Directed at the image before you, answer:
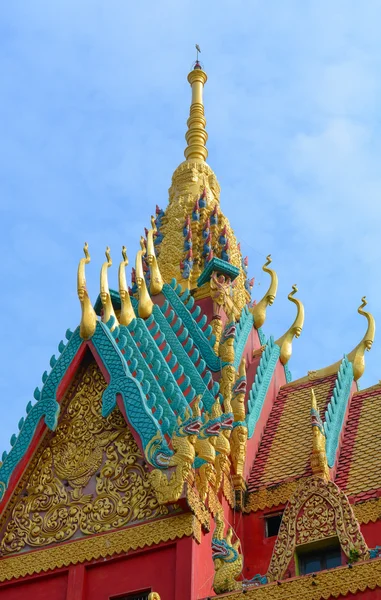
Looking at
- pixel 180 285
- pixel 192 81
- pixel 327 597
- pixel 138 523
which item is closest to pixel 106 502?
pixel 138 523

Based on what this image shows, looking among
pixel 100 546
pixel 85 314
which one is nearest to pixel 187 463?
pixel 100 546

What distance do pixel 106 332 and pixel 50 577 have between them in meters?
3.36

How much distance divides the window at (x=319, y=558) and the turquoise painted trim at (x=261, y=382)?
3375 mm

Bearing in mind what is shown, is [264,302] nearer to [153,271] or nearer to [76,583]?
[153,271]

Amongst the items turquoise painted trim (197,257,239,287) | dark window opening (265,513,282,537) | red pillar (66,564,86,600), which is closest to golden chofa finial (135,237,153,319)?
turquoise painted trim (197,257,239,287)

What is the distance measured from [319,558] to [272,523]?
7.06 ft

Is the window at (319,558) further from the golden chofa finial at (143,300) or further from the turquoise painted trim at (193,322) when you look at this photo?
the golden chofa finial at (143,300)

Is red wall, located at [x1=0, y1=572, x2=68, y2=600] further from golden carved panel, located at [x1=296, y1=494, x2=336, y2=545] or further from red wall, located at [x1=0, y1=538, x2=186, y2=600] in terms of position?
golden carved panel, located at [x1=296, y1=494, x2=336, y2=545]

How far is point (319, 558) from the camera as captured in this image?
14.5 metres

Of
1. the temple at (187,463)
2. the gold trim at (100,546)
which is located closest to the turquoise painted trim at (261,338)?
the temple at (187,463)

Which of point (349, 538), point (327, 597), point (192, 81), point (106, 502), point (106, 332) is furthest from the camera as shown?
point (192, 81)

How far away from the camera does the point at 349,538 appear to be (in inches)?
547

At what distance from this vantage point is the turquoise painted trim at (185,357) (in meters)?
17.2

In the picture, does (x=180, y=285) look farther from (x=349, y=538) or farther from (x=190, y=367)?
(x=349, y=538)
